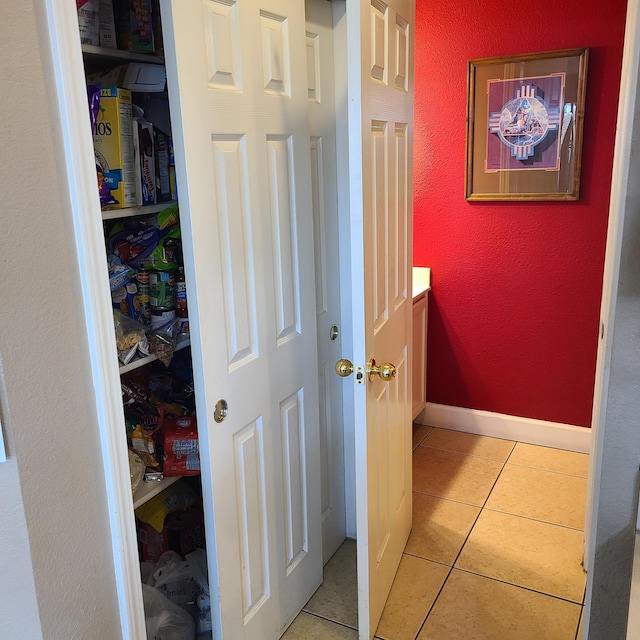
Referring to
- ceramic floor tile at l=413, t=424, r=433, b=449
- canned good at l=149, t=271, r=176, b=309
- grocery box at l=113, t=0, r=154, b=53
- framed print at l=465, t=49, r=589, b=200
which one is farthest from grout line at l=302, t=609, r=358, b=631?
framed print at l=465, t=49, r=589, b=200

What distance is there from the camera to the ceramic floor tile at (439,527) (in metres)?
2.38

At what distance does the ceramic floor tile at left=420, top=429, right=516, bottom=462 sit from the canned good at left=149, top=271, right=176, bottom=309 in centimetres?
196

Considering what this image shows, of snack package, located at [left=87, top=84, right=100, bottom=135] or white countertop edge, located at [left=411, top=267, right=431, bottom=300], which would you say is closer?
snack package, located at [left=87, top=84, right=100, bottom=135]

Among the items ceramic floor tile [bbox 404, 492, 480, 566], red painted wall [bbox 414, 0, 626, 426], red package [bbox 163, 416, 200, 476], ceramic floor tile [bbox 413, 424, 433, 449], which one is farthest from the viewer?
ceramic floor tile [bbox 413, 424, 433, 449]

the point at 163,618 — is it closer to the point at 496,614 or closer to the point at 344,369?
the point at 344,369

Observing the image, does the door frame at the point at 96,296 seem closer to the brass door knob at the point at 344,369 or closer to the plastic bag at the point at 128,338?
the plastic bag at the point at 128,338

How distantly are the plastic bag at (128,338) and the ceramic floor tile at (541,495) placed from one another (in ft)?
5.81

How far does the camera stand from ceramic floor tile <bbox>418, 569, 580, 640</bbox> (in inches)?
77.5

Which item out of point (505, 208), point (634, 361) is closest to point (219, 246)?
point (634, 361)

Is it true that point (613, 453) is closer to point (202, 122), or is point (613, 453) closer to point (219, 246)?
point (219, 246)

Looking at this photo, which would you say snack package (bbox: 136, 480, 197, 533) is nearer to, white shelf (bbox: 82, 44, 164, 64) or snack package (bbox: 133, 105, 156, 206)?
snack package (bbox: 133, 105, 156, 206)

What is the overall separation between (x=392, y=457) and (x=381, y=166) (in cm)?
97

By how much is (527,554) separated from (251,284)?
60.4 inches

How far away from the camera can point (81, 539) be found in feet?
4.12
